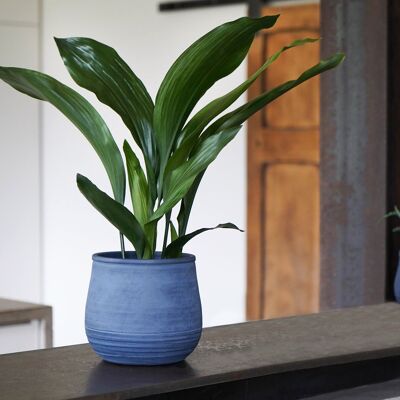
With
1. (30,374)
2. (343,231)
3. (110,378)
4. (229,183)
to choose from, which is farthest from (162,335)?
(229,183)

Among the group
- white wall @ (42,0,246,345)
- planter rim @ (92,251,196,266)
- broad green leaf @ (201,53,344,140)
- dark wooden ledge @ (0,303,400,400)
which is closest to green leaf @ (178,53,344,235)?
broad green leaf @ (201,53,344,140)

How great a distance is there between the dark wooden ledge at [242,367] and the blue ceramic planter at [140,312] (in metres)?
0.04

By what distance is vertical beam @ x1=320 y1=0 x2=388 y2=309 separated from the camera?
3947 millimetres

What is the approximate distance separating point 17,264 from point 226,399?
16.7 ft

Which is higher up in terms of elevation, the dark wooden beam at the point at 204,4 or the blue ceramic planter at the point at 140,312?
the dark wooden beam at the point at 204,4

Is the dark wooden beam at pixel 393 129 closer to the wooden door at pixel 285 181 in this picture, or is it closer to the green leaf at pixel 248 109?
the wooden door at pixel 285 181

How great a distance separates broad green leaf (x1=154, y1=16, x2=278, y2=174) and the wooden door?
3556 millimetres

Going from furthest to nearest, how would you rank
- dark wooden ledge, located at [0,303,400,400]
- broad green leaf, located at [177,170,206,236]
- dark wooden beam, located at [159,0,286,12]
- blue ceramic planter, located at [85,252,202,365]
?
dark wooden beam, located at [159,0,286,12] → broad green leaf, located at [177,170,206,236] → blue ceramic planter, located at [85,252,202,365] → dark wooden ledge, located at [0,303,400,400]

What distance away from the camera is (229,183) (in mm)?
5965

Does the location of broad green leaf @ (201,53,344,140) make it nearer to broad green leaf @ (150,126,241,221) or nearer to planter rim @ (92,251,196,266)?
broad green leaf @ (150,126,241,221)

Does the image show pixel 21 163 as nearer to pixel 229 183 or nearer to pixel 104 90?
pixel 229 183

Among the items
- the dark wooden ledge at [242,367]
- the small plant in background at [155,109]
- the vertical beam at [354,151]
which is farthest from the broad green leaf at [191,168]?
the vertical beam at [354,151]

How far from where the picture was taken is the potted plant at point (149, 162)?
1.94 metres

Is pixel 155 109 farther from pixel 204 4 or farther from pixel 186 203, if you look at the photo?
pixel 204 4
